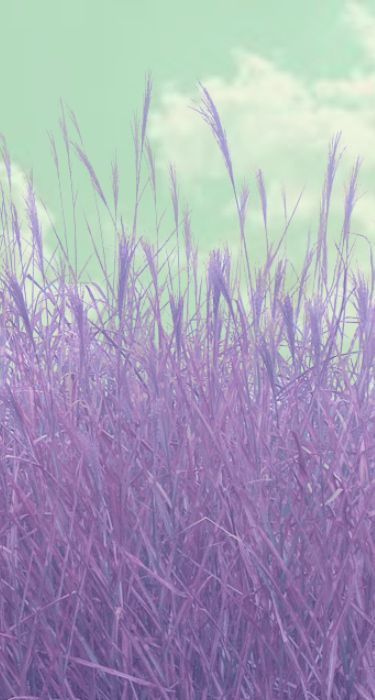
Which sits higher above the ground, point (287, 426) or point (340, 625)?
point (287, 426)

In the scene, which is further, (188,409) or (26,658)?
(188,409)

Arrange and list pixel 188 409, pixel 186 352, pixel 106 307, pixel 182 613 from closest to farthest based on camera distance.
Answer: pixel 182 613 → pixel 188 409 → pixel 186 352 → pixel 106 307

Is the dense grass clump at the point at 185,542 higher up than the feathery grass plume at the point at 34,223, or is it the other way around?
the feathery grass plume at the point at 34,223

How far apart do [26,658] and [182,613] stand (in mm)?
283

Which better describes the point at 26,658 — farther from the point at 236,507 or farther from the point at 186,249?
the point at 186,249

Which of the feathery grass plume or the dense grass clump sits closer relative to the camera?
the dense grass clump

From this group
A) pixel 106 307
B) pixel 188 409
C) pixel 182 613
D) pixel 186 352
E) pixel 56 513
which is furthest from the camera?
pixel 106 307

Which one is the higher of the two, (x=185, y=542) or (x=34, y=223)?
(x=34, y=223)

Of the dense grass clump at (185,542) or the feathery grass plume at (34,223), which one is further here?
the feathery grass plume at (34,223)

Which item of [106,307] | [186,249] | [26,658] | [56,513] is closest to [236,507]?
[56,513]

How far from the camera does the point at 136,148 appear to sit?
7.07ft

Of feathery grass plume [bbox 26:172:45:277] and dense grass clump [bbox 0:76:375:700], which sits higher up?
feathery grass plume [bbox 26:172:45:277]

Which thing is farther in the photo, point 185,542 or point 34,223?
point 34,223

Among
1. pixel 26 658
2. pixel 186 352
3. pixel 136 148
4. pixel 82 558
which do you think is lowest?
pixel 26 658
